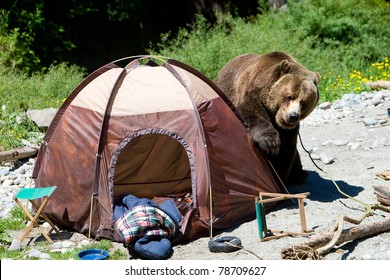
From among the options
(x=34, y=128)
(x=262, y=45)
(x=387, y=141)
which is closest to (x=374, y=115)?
(x=387, y=141)

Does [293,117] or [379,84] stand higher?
[293,117]

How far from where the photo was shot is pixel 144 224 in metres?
6.12

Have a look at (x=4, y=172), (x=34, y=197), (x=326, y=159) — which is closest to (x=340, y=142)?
(x=326, y=159)

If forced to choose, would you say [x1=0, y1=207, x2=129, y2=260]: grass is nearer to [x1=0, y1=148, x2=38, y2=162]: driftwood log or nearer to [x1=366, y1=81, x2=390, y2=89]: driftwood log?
[x1=0, y1=148, x2=38, y2=162]: driftwood log

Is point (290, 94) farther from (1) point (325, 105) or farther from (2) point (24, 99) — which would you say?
(2) point (24, 99)

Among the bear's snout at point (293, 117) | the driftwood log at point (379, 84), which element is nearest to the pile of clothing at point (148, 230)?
the bear's snout at point (293, 117)

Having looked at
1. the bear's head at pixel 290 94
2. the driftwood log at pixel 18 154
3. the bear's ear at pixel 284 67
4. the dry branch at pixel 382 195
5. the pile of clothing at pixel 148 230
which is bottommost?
the dry branch at pixel 382 195

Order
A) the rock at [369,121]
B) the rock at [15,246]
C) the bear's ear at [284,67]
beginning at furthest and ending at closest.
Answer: the rock at [369,121]
the bear's ear at [284,67]
the rock at [15,246]

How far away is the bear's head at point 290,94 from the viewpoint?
23.2 ft

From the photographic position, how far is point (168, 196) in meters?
7.55

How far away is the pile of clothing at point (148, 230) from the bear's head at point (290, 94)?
1665 millimetres

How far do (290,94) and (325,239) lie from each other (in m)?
1.97

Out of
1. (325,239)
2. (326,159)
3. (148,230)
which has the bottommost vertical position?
(326,159)

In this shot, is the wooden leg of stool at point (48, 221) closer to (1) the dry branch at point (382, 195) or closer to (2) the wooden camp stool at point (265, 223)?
(2) the wooden camp stool at point (265, 223)
